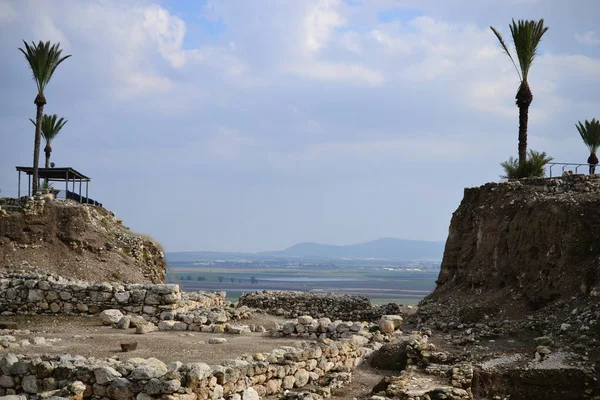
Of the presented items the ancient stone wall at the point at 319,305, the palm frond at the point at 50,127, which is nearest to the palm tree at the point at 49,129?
the palm frond at the point at 50,127

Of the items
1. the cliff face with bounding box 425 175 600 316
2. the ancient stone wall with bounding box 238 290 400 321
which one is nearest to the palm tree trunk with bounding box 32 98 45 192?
the ancient stone wall with bounding box 238 290 400 321

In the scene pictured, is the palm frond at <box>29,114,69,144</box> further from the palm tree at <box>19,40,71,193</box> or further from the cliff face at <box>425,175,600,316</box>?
the cliff face at <box>425,175,600,316</box>

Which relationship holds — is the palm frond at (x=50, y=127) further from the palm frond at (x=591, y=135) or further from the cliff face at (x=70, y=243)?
the palm frond at (x=591, y=135)

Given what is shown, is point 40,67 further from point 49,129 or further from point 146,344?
point 146,344

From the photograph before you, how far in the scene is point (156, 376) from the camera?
38.5 ft

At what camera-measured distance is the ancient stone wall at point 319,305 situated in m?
28.5

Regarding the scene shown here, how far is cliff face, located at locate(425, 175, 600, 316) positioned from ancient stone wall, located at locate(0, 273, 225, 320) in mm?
9624

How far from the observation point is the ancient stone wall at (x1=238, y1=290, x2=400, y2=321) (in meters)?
28.5

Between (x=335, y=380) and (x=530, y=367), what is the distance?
4.71 m

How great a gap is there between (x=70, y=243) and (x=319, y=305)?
10.5 m

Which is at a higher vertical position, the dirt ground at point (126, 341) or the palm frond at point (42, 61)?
the palm frond at point (42, 61)

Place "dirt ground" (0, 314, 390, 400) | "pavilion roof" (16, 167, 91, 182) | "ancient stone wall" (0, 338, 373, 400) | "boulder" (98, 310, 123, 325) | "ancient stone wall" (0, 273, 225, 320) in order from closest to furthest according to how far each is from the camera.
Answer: "ancient stone wall" (0, 338, 373, 400) < "dirt ground" (0, 314, 390, 400) < "boulder" (98, 310, 123, 325) < "ancient stone wall" (0, 273, 225, 320) < "pavilion roof" (16, 167, 91, 182)

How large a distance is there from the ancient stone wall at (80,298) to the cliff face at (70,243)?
745 centimetres

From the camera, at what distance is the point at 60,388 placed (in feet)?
40.5
